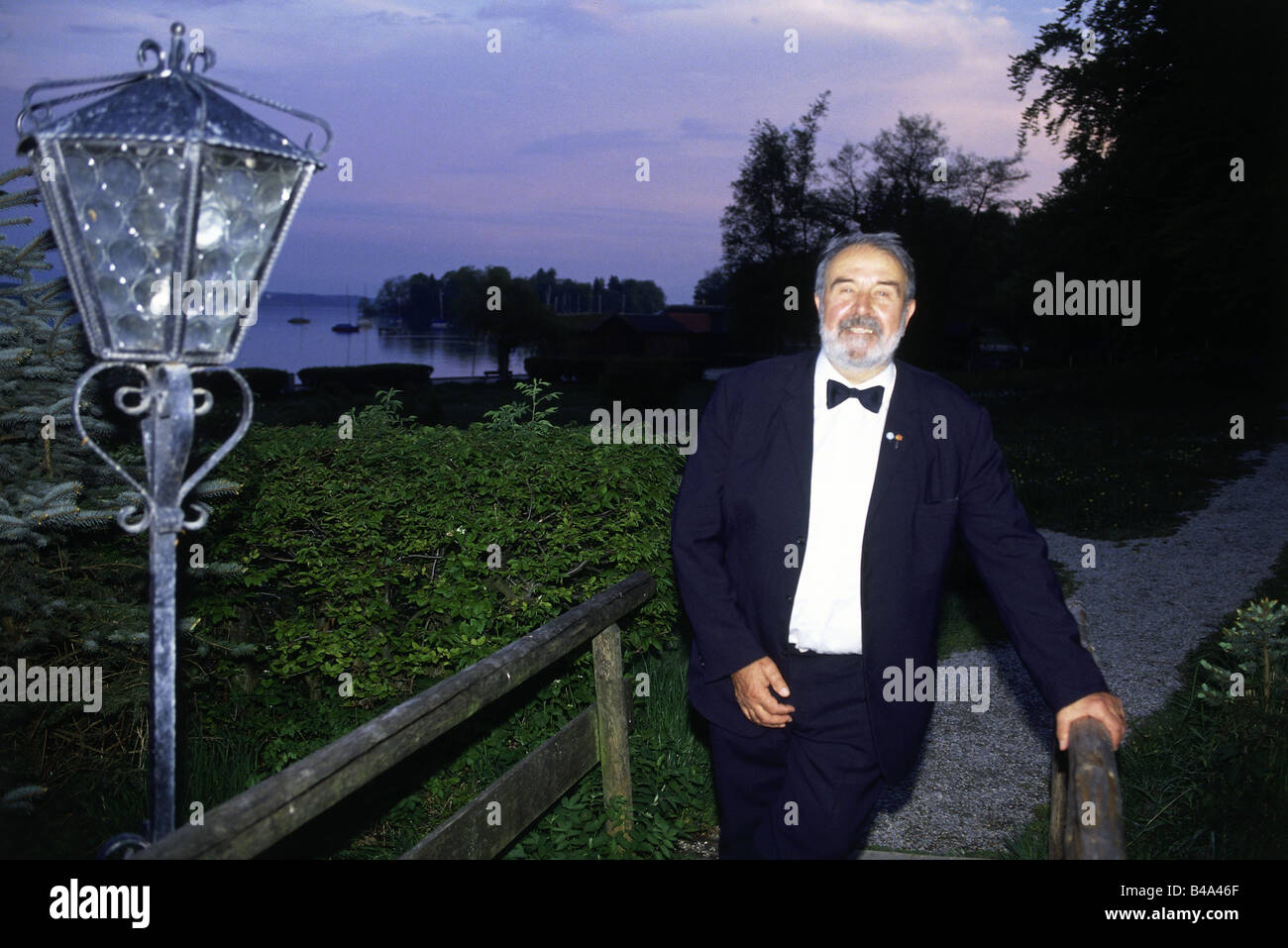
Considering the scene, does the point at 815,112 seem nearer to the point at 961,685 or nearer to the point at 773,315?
the point at 773,315

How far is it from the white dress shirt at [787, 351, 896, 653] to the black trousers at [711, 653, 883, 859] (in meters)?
0.09

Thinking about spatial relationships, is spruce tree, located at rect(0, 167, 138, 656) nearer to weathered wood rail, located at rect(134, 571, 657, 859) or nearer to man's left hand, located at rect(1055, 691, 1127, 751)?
weathered wood rail, located at rect(134, 571, 657, 859)

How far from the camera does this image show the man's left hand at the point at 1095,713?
102 inches

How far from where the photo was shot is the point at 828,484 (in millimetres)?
3137

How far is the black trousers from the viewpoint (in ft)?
10.1

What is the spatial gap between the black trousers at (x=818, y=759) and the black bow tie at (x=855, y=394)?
0.77 m

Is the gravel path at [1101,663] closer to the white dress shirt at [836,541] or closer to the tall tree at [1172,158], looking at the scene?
the white dress shirt at [836,541]

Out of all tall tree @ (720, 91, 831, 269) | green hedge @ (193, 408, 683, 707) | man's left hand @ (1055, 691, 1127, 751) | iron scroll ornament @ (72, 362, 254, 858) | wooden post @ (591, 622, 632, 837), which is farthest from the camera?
tall tree @ (720, 91, 831, 269)
